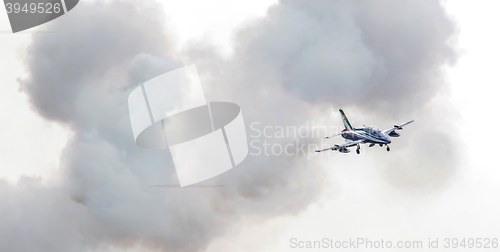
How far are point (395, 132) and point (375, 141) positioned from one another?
9888 mm

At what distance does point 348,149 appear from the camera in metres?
199

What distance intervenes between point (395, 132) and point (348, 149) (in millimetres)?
17125

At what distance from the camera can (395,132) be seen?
199500 mm

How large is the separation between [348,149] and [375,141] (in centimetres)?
988

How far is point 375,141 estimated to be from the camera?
638ft
